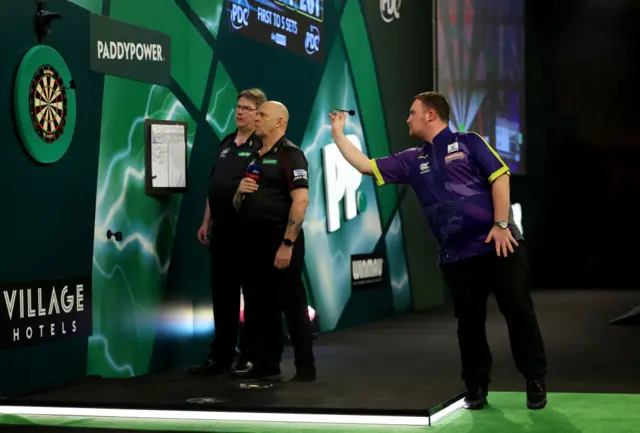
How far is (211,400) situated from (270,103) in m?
1.56

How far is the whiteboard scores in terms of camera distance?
663cm

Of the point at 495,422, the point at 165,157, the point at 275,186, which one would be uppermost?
the point at 165,157

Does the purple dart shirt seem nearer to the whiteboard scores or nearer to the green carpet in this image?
the green carpet

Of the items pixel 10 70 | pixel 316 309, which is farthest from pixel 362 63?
pixel 10 70

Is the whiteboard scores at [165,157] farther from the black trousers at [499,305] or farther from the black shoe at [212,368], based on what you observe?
the black trousers at [499,305]

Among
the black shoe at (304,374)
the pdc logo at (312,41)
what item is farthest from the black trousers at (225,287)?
the pdc logo at (312,41)

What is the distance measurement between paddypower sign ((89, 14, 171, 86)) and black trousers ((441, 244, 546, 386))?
85.1 inches

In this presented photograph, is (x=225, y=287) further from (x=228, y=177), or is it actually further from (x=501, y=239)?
(x=501, y=239)

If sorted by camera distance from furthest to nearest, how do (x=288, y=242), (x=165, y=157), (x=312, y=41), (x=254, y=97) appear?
(x=312, y=41), (x=165, y=157), (x=254, y=97), (x=288, y=242)

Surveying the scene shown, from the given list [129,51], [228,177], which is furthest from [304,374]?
[129,51]

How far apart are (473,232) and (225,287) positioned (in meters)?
1.69

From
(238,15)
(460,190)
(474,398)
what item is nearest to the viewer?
(460,190)

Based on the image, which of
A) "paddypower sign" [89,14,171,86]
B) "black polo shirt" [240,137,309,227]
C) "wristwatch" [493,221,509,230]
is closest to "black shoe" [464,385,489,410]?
"wristwatch" [493,221,509,230]

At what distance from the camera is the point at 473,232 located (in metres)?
5.19
